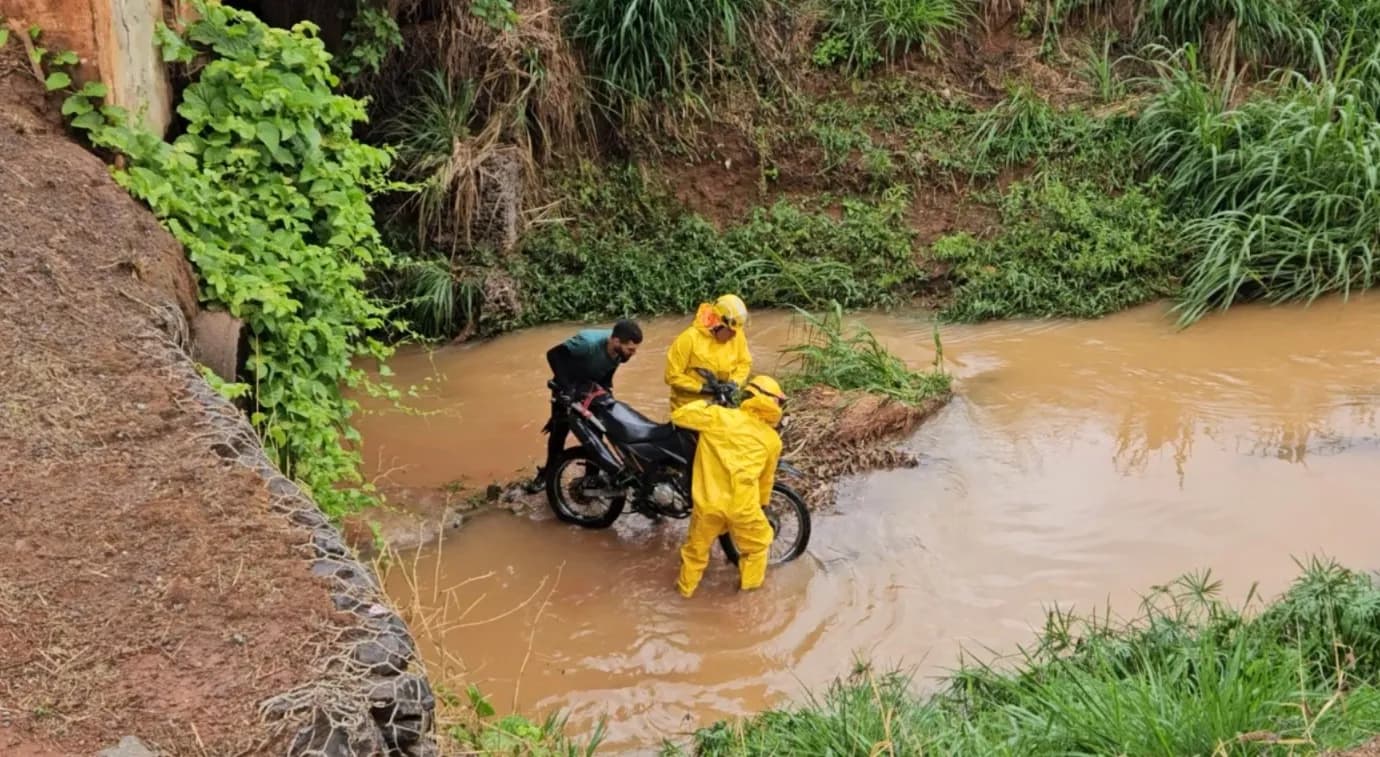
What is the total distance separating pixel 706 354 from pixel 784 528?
955 millimetres

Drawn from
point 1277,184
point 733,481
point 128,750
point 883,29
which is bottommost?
point 733,481

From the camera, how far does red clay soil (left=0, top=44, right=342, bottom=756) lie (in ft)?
7.54

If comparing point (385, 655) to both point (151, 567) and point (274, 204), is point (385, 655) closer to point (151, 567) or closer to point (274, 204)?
point (151, 567)

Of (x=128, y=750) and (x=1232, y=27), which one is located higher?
(x=1232, y=27)

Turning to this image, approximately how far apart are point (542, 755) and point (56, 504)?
4.76 feet

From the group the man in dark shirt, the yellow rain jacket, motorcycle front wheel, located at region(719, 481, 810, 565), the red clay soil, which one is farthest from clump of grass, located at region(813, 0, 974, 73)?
the red clay soil

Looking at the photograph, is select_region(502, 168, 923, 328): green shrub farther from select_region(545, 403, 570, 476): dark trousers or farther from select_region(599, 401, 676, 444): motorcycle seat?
select_region(599, 401, 676, 444): motorcycle seat

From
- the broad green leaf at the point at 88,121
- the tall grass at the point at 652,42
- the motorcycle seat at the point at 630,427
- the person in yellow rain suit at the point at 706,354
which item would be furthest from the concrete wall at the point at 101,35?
the tall grass at the point at 652,42

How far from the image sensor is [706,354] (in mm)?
5691

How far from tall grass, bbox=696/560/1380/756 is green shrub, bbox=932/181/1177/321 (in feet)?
12.8

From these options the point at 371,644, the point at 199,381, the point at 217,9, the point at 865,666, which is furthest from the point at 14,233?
the point at 865,666

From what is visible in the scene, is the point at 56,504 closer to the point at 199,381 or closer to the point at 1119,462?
the point at 199,381

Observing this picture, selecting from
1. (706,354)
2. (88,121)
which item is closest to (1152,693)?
(706,354)

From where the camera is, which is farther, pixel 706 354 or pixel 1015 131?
pixel 1015 131
